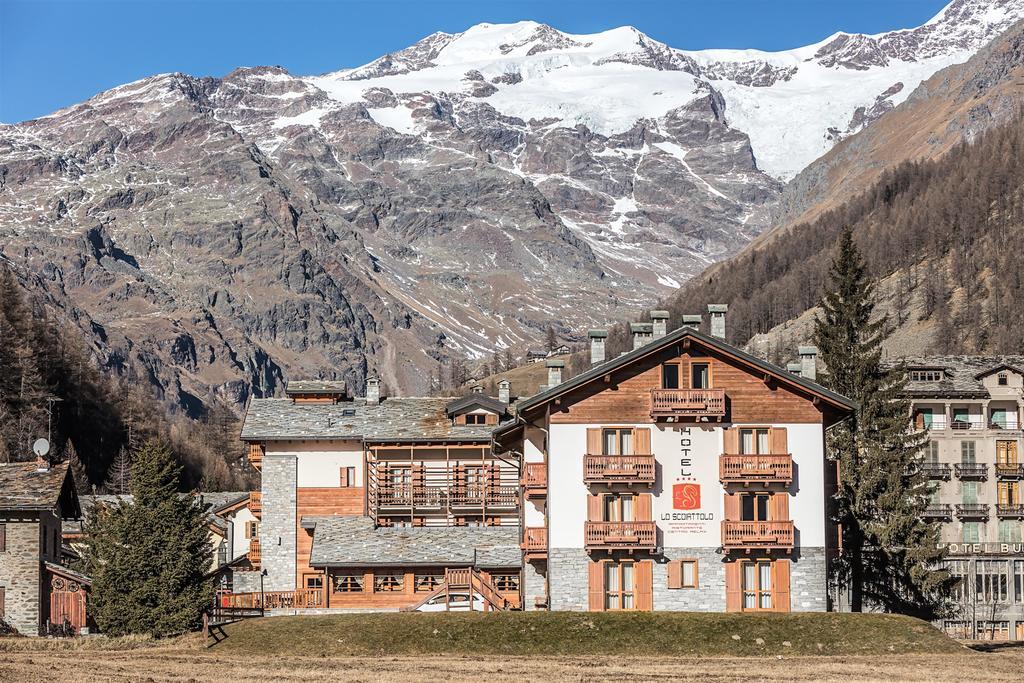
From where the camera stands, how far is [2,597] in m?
69.6

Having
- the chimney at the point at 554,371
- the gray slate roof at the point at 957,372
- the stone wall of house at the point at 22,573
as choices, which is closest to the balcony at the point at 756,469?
the chimney at the point at 554,371

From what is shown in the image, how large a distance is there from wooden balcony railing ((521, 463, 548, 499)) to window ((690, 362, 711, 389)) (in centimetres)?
754

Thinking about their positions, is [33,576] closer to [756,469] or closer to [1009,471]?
[756,469]

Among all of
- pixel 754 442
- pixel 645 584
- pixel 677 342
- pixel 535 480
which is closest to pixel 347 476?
pixel 535 480

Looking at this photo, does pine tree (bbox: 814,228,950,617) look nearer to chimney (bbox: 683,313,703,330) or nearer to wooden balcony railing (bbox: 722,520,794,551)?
chimney (bbox: 683,313,703,330)

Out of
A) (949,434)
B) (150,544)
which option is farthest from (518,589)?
(949,434)

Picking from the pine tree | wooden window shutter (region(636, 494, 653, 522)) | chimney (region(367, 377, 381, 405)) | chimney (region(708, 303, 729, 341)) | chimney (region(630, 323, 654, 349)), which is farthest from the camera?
chimney (region(367, 377, 381, 405))

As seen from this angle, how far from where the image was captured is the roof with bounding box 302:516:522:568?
247 feet

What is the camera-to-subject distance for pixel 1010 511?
4053 inches

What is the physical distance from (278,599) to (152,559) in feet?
41.0

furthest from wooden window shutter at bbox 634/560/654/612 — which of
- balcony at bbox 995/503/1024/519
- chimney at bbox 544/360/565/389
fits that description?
balcony at bbox 995/503/1024/519

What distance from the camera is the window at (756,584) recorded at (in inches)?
2502

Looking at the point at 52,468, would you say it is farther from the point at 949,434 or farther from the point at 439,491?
the point at 949,434

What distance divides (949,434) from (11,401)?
10595cm
